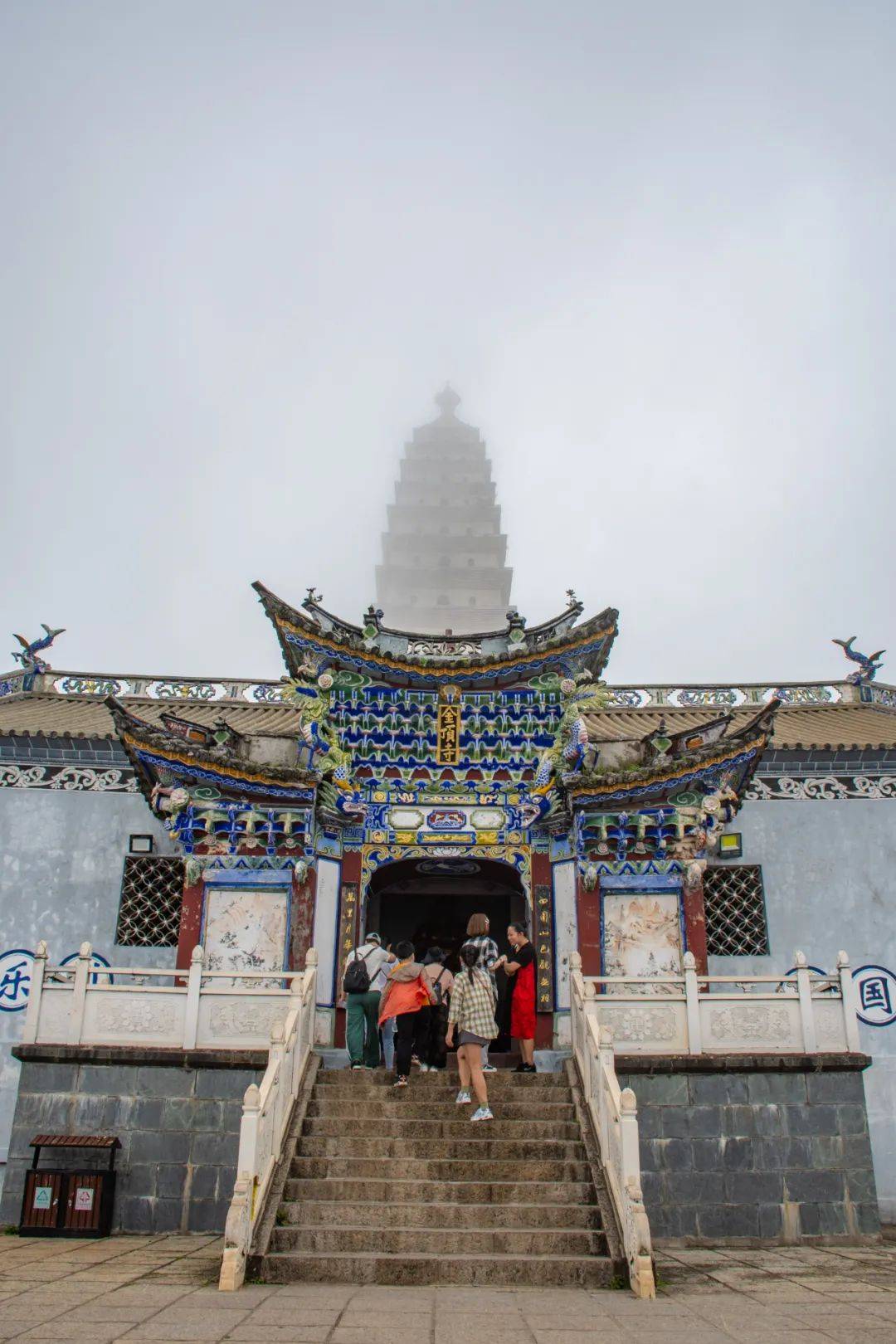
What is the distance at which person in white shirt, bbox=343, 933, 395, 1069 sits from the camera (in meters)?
10.5

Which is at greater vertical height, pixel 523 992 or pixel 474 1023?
pixel 523 992

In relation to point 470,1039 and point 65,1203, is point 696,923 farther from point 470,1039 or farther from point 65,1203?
point 65,1203

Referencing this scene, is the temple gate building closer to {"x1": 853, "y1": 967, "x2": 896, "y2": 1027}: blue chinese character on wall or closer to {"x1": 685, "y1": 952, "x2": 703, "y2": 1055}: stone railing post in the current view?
{"x1": 853, "y1": 967, "x2": 896, "y2": 1027}: blue chinese character on wall

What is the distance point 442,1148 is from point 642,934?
433 centimetres

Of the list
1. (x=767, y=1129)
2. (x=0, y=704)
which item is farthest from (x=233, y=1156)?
(x=0, y=704)

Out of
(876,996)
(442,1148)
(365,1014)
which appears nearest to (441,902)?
(365,1014)

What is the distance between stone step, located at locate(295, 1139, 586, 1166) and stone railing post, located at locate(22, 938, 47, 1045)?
3212 mm

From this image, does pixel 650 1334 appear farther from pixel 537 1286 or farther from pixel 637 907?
pixel 637 907

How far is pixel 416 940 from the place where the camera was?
16.2m

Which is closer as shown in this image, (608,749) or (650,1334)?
(650,1334)

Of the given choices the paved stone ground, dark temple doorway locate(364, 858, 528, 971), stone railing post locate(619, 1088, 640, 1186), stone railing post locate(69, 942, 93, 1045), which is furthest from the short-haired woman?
dark temple doorway locate(364, 858, 528, 971)

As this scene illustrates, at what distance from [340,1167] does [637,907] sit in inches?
204

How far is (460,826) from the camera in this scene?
13094 mm

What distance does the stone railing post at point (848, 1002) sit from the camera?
10109 millimetres
